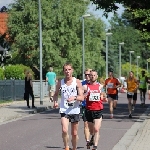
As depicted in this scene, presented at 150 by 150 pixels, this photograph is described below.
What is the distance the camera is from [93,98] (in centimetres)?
1352

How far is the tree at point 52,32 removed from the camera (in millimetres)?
64062

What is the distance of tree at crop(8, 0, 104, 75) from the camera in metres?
64.1

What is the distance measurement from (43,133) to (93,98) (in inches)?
189

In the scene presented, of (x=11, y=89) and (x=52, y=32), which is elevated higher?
(x=52, y=32)

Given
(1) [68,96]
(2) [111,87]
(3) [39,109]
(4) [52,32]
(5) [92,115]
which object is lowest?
(3) [39,109]

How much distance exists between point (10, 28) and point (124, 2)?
42.6m

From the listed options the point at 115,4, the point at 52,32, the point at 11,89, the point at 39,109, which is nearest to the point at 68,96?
the point at 115,4

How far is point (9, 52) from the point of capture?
7756cm

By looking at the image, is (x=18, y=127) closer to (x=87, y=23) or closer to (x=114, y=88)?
(x=114, y=88)

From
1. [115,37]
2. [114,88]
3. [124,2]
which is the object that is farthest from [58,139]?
[115,37]

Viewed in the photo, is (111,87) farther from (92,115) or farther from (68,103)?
(68,103)

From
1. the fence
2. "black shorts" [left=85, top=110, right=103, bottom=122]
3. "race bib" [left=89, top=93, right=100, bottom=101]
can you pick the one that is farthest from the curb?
"race bib" [left=89, top=93, right=100, bottom=101]

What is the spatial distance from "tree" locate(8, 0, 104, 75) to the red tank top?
4997 centimetres

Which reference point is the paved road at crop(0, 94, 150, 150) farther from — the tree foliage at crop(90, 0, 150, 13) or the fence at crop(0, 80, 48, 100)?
the fence at crop(0, 80, 48, 100)
